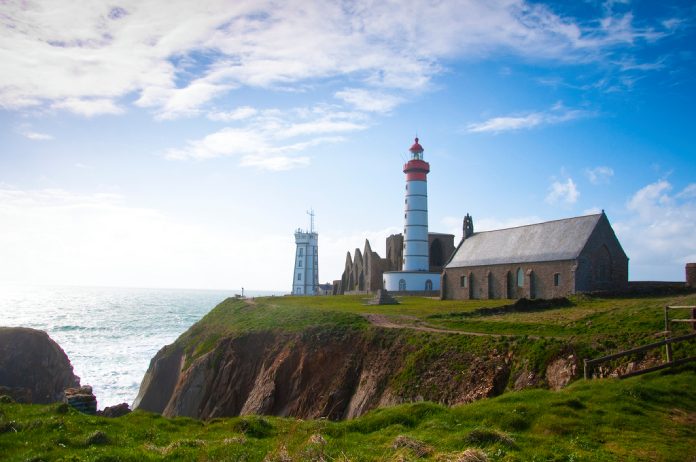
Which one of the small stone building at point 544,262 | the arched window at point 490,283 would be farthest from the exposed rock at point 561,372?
the arched window at point 490,283

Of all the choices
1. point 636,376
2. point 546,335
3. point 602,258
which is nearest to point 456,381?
point 546,335

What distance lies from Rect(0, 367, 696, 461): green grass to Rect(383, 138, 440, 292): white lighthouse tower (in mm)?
47379

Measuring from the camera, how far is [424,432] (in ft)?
44.3

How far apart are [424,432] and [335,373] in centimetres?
1725

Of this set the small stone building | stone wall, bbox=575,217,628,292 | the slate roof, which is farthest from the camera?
the slate roof

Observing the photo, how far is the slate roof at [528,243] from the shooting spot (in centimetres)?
4381

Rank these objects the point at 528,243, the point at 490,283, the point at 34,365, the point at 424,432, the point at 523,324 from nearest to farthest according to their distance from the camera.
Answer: the point at 424,432, the point at 523,324, the point at 34,365, the point at 528,243, the point at 490,283

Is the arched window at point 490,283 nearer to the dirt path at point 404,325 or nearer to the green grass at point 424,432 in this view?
the dirt path at point 404,325

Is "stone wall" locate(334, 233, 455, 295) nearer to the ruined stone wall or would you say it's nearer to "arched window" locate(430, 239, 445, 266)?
A: "arched window" locate(430, 239, 445, 266)

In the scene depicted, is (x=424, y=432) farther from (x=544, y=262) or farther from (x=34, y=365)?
(x=34, y=365)

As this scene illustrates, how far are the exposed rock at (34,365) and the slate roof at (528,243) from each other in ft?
125

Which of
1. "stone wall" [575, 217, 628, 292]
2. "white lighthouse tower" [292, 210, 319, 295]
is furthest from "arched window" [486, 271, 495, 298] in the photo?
"white lighthouse tower" [292, 210, 319, 295]

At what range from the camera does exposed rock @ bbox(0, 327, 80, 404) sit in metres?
41.0

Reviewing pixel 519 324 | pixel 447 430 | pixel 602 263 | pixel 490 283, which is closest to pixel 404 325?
pixel 519 324
